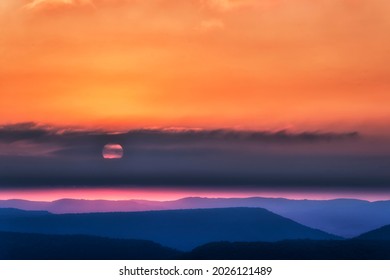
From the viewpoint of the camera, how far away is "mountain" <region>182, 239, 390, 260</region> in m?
13.6

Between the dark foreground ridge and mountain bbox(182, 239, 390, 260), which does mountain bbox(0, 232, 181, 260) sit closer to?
the dark foreground ridge

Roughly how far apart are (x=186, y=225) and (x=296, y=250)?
1961 mm

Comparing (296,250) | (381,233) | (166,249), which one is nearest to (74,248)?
(166,249)

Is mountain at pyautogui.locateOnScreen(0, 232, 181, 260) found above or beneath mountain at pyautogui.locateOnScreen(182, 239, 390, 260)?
above

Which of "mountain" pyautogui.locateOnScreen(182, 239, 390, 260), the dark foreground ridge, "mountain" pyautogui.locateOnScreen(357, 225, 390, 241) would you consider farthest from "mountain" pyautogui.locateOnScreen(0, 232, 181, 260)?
"mountain" pyautogui.locateOnScreen(357, 225, 390, 241)

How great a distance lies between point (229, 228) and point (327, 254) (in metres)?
1.79

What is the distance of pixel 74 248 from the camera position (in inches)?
553

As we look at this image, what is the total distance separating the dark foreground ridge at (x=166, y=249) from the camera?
1362cm

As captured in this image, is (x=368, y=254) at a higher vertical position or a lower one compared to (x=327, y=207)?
lower

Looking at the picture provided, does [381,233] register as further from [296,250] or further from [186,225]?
[186,225]

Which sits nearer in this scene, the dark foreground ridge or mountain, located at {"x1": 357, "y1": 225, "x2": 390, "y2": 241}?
the dark foreground ridge
